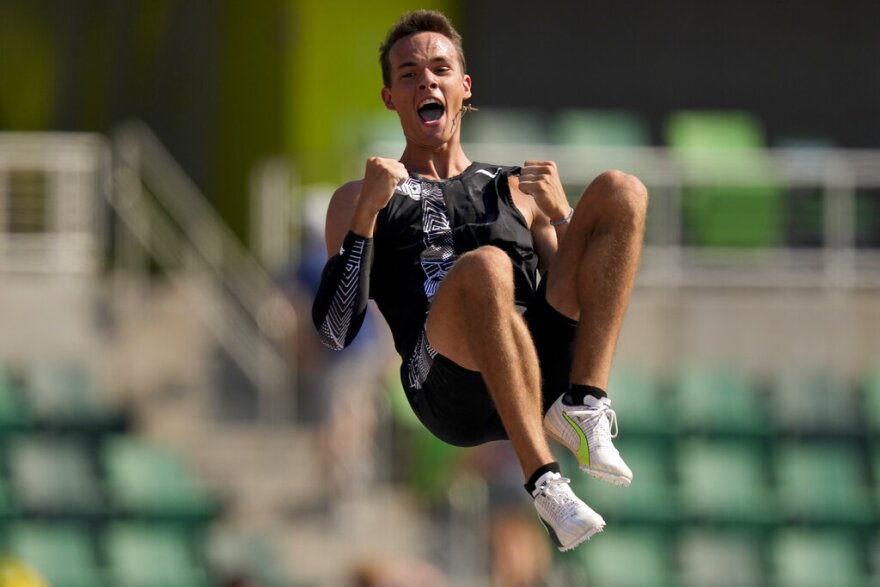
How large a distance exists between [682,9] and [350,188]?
10751 mm

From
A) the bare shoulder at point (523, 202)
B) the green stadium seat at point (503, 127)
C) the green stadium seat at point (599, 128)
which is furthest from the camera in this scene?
the green stadium seat at point (599, 128)

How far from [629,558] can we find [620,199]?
674 cm

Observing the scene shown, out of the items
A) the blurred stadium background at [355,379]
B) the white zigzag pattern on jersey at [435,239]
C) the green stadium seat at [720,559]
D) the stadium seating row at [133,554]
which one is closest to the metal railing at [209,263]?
the blurred stadium background at [355,379]

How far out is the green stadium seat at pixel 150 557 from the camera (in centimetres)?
1258

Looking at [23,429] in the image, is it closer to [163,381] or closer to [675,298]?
[163,381]

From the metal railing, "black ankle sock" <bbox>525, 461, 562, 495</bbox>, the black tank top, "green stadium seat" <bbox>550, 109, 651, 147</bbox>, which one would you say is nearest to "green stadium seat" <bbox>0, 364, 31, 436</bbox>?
the metal railing

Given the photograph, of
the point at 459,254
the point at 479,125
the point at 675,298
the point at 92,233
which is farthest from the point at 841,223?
the point at 459,254

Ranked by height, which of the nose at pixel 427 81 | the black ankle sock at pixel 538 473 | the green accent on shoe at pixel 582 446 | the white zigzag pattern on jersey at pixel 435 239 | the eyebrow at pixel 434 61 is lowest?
the black ankle sock at pixel 538 473

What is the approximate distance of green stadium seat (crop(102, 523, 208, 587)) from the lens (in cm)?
1258

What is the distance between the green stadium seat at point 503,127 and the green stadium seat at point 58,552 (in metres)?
4.06

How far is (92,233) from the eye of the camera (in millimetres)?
14289

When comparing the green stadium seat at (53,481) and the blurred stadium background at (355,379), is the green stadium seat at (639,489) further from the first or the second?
the green stadium seat at (53,481)

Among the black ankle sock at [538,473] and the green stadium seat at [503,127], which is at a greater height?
the green stadium seat at [503,127]

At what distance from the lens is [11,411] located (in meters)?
13.2
